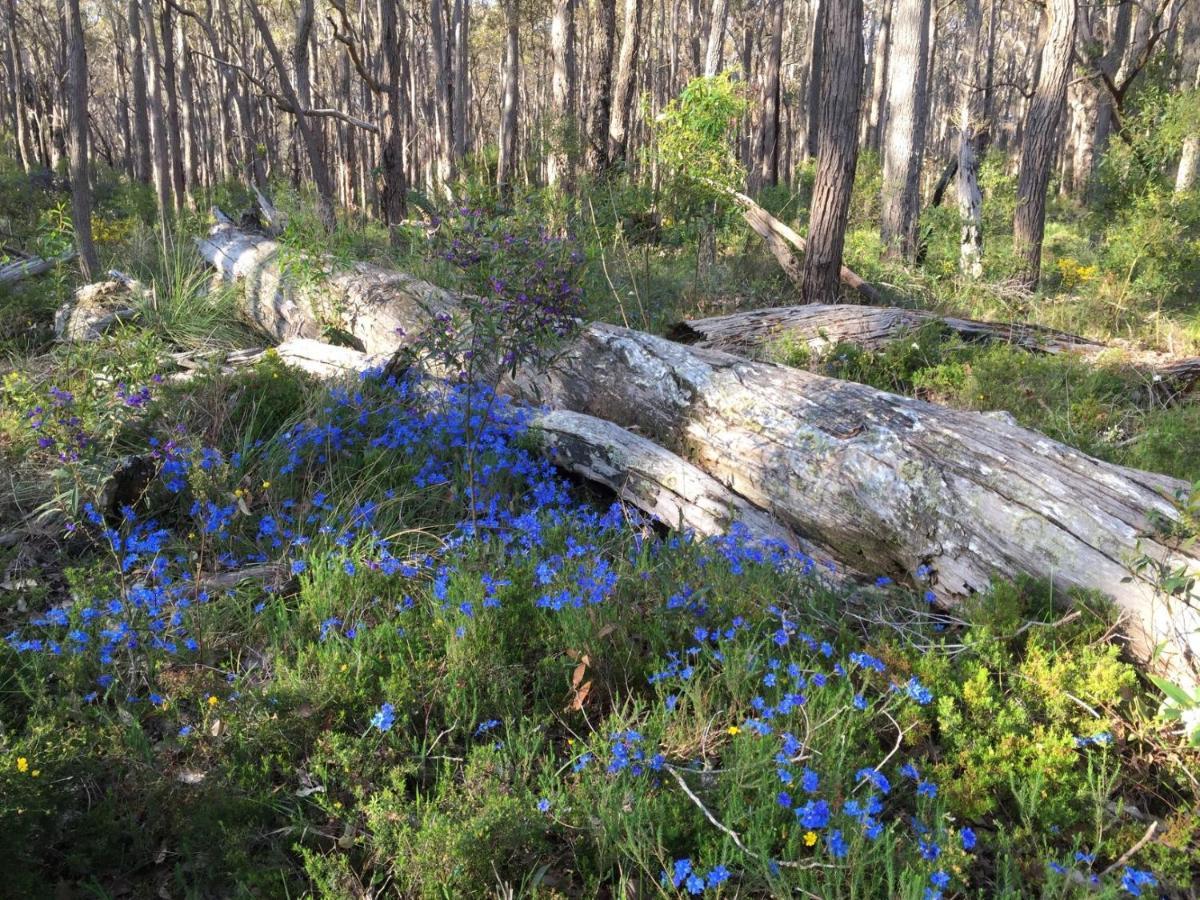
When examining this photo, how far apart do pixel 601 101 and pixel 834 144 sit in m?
5.93

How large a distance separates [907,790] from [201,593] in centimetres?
242

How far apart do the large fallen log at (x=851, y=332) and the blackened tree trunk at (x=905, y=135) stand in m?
3.03

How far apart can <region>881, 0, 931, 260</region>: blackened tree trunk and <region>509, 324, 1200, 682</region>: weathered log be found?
210 inches

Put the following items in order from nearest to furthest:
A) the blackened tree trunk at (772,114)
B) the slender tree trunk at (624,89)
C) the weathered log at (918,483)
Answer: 1. the weathered log at (918,483)
2. the slender tree trunk at (624,89)
3. the blackened tree trunk at (772,114)

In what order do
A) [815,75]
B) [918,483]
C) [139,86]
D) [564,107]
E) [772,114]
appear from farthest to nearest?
[772,114] < [815,75] < [564,107] < [139,86] < [918,483]

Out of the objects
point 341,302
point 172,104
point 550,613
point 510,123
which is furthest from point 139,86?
point 550,613

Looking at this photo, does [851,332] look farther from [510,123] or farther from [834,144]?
[510,123]

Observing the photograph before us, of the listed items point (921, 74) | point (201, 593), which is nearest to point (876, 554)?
point (201, 593)

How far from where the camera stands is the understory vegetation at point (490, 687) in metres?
2.02

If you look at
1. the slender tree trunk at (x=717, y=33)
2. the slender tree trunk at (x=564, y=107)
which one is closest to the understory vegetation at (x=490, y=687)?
the slender tree trunk at (x=564, y=107)

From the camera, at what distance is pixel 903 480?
11.4ft

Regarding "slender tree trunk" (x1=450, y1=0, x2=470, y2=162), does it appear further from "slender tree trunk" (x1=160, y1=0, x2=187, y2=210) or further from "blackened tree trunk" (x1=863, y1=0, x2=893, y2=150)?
"blackened tree trunk" (x1=863, y1=0, x2=893, y2=150)

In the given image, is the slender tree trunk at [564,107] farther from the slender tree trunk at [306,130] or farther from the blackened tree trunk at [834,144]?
the blackened tree trunk at [834,144]

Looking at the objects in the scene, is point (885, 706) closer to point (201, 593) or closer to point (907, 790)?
point (907, 790)
